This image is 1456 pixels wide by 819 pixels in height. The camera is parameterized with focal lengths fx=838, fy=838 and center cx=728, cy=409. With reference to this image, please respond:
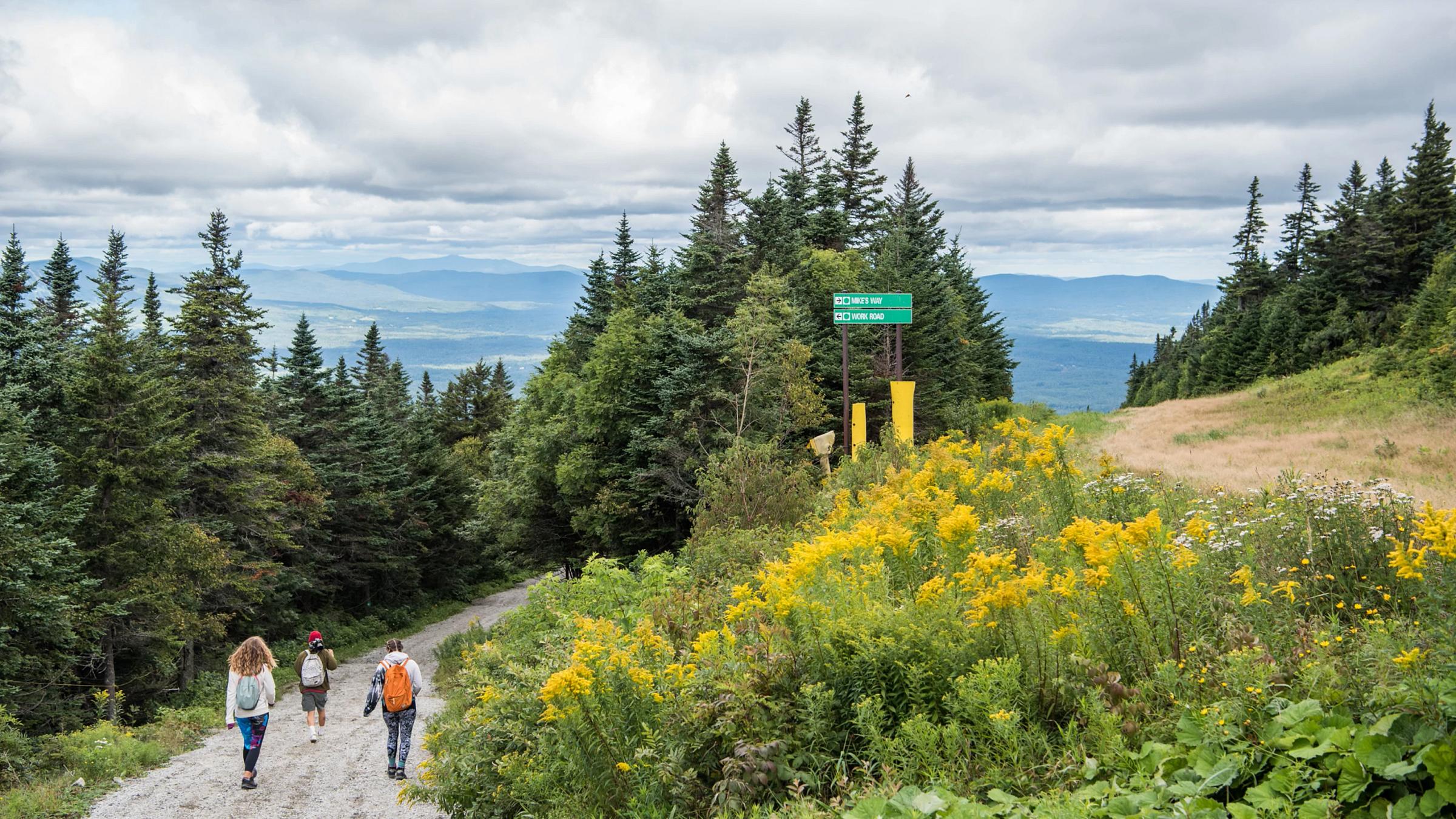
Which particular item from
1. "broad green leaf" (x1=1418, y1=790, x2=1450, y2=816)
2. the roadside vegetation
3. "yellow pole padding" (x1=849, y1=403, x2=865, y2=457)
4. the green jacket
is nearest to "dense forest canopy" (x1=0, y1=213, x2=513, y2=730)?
the green jacket

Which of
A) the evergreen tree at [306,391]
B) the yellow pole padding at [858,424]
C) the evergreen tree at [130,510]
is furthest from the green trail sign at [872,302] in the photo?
the evergreen tree at [306,391]

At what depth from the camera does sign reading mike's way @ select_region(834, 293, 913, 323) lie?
20.4 meters

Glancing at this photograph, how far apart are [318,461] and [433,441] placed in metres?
10.6

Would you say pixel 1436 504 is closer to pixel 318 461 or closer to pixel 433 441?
pixel 318 461

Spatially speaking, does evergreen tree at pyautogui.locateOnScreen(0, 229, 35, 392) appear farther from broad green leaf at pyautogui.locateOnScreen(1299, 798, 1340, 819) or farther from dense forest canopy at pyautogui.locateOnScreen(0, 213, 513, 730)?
broad green leaf at pyautogui.locateOnScreen(1299, 798, 1340, 819)

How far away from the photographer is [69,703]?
63.2 ft

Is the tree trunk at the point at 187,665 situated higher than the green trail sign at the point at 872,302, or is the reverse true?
the green trail sign at the point at 872,302

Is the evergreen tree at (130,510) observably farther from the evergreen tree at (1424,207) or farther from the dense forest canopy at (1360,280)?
the evergreen tree at (1424,207)

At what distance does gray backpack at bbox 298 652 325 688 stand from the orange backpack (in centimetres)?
461

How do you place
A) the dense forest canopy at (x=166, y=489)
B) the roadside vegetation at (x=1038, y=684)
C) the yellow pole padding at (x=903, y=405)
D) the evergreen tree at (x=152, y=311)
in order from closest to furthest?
1. the roadside vegetation at (x=1038, y=684)
2. the dense forest canopy at (x=166, y=489)
3. the yellow pole padding at (x=903, y=405)
4. the evergreen tree at (x=152, y=311)

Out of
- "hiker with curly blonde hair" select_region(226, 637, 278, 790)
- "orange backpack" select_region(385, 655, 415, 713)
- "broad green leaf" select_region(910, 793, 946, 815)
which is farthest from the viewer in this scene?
"orange backpack" select_region(385, 655, 415, 713)

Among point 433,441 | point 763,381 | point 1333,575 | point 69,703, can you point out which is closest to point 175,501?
point 69,703

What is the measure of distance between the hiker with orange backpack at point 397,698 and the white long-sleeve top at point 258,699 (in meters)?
1.24

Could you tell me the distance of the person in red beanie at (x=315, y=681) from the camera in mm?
13852
